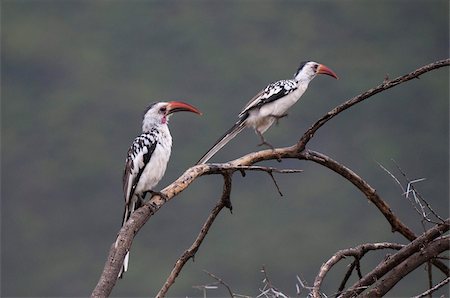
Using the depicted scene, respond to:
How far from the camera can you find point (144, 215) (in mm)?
4496

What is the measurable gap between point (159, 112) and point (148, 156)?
0.30 metres

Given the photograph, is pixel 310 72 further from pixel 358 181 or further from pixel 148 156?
pixel 358 181

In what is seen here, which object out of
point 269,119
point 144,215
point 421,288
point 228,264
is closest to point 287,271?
point 228,264

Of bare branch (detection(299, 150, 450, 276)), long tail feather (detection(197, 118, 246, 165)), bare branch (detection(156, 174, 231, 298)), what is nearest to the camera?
bare branch (detection(156, 174, 231, 298))

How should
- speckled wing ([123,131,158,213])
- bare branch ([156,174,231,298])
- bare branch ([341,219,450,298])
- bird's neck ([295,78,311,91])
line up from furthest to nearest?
bird's neck ([295,78,311,91])
speckled wing ([123,131,158,213])
bare branch ([156,174,231,298])
bare branch ([341,219,450,298])

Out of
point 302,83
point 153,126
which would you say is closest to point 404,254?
point 153,126

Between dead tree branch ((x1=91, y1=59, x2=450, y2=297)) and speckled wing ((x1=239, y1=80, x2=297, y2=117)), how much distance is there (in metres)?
1.37

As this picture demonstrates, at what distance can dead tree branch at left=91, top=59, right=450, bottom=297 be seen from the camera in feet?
13.0

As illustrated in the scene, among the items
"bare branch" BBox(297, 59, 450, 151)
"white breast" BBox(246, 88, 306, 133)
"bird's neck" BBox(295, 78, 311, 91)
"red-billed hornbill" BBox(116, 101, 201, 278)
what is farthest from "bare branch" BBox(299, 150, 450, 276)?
Result: "bird's neck" BBox(295, 78, 311, 91)

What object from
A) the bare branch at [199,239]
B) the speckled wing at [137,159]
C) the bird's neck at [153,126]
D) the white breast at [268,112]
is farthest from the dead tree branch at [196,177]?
the white breast at [268,112]

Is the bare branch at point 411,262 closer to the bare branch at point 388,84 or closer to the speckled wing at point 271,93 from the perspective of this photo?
the bare branch at point 388,84

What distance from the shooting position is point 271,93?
21.0 ft

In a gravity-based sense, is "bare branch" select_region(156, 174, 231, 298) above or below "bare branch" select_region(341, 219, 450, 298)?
above

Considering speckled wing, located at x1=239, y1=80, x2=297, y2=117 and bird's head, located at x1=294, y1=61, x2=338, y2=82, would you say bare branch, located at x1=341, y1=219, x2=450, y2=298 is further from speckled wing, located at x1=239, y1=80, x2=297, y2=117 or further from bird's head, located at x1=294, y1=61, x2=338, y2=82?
bird's head, located at x1=294, y1=61, x2=338, y2=82
